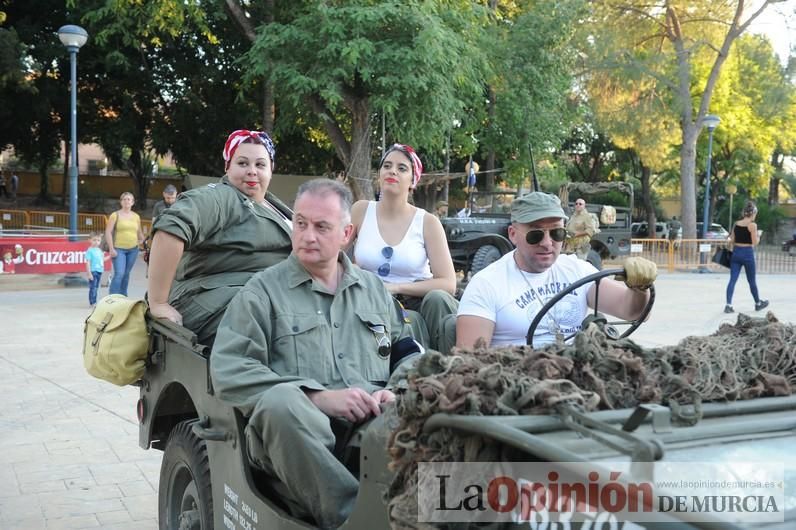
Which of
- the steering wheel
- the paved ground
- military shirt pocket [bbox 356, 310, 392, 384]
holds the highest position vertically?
the steering wheel

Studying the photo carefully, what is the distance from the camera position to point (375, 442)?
7.16 feet

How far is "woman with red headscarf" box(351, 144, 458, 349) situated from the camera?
4.51 metres

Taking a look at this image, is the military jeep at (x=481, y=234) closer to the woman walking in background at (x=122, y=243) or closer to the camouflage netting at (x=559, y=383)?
the woman walking in background at (x=122, y=243)

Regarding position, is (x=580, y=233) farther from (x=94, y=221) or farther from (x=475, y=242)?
(x=94, y=221)

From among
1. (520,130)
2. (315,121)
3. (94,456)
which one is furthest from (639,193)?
(94,456)

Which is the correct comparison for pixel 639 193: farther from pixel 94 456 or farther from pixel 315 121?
pixel 94 456

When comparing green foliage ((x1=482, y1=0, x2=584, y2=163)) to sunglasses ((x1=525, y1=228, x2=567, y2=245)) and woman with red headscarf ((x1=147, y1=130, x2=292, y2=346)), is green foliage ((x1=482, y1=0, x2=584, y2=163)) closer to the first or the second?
woman with red headscarf ((x1=147, y1=130, x2=292, y2=346))

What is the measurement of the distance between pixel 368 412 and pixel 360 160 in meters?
17.5

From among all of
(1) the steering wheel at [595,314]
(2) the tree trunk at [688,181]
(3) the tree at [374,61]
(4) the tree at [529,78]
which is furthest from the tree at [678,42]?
(1) the steering wheel at [595,314]

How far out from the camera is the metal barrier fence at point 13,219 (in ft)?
83.9

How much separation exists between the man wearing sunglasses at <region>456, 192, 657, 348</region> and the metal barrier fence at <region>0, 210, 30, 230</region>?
961 inches

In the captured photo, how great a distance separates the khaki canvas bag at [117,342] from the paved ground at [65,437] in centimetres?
112

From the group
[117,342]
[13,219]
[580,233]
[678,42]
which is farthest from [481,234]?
[678,42]

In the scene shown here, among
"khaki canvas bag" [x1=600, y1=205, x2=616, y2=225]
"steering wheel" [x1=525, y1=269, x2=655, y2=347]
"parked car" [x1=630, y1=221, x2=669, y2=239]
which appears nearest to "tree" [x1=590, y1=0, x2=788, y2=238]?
"khaki canvas bag" [x1=600, y1=205, x2=616, y2=225]
